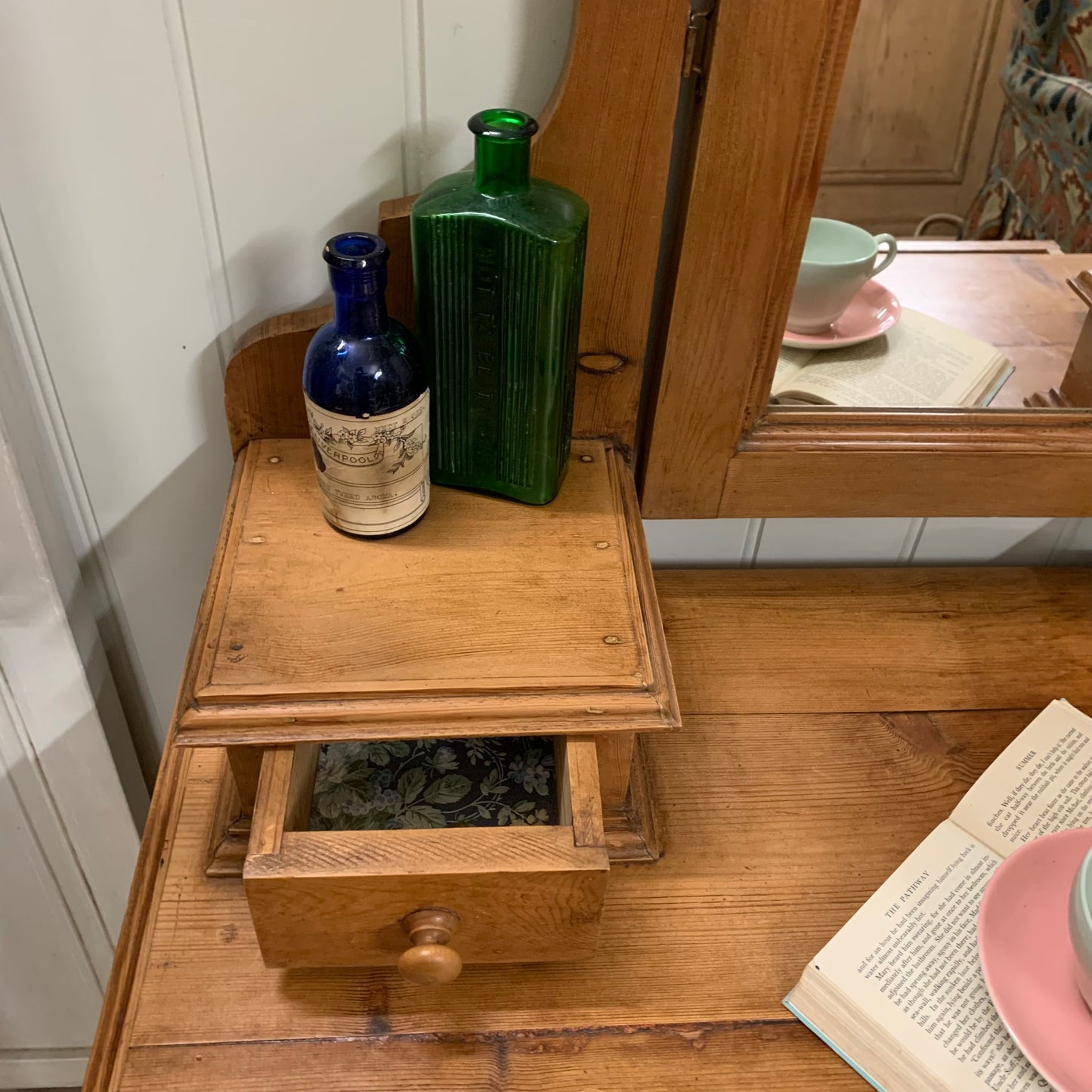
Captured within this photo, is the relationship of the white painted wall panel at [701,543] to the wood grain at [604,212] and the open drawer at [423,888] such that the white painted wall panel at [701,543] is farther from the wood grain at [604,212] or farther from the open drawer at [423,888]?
the open drawer at [423,888]

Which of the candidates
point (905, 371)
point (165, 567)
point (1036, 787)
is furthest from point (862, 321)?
point (165, 567)

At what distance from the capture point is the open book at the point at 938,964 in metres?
0.52

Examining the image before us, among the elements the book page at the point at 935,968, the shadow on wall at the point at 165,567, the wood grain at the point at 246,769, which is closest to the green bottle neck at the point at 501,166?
the shadow on wall at the point at 165,567

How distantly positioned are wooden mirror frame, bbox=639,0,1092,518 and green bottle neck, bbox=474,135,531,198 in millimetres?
111

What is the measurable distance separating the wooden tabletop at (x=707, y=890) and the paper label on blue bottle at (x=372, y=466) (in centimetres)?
22

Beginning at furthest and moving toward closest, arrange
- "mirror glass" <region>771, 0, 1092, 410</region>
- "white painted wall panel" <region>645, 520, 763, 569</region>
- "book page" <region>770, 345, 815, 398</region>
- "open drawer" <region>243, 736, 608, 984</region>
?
"white painted wall panel" <region>645, 520, 763, 569</region>
"book page" <region>770, 345, 815, 398</region>
"mirror glass" <region>771, 0, 1092, 410</region>
"open drawer" <region>243, 736, 608, 984</region>

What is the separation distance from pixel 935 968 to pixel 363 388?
18.2 inches

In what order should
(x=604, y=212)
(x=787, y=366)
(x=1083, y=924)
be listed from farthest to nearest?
1. (x=787, y=366)
2. (x=604, y=212)
3. (x=1083, y=924)

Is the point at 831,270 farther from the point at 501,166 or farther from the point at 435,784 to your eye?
the point at 435,784

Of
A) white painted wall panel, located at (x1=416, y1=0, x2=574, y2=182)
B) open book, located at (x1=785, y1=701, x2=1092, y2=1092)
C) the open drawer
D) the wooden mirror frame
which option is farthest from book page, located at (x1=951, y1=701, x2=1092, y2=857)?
white painted wall panel, located at (x1=416, y1=0, x2=574, y2=182)

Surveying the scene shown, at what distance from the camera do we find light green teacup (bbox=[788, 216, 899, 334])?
0.66m

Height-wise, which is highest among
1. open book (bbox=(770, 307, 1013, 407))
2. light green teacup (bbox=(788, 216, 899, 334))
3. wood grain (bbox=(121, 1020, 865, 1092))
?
light green teacup (bbox=(788, 216, 899, 334))

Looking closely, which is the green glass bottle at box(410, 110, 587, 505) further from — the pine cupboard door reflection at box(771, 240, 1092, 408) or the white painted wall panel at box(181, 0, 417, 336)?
the pine cupboard door reflection at box(771, 240, 1092, 408)

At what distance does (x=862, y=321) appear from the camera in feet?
2.34
